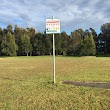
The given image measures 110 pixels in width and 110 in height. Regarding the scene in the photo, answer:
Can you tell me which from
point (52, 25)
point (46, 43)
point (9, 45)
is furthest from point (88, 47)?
point (52, 25)

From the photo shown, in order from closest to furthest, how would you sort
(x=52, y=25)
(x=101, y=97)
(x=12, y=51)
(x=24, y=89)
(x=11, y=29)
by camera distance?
(x=101, y=97), (x=24, y=89), (x=52, y=25), (x=12, y=51), (x=11, y=29)

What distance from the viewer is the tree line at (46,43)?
218ft

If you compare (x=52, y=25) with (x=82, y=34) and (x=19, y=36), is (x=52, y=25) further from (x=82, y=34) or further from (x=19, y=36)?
(x=82, y=34)

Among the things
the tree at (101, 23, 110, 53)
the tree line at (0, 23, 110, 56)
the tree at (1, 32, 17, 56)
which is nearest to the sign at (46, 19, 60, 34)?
the tree line at (0, 23, 110, 56)

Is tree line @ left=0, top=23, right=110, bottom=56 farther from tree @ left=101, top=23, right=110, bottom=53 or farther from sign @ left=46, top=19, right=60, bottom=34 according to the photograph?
sign @ left=46, top=19, right=60, bottom=34

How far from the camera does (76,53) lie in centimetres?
7294

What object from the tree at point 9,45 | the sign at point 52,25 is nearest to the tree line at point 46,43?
the tree at point 9,45

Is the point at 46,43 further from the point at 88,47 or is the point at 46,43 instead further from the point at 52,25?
the point at 52,25

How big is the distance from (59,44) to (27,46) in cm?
1122

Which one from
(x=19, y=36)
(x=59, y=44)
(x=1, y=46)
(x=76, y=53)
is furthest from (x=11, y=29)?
(x=76, y=53)

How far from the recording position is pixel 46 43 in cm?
6962

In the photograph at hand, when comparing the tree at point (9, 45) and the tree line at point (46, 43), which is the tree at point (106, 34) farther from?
the tree at point (9, 45)

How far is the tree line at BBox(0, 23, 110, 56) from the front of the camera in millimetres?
66312

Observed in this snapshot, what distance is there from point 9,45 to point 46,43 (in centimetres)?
1281
